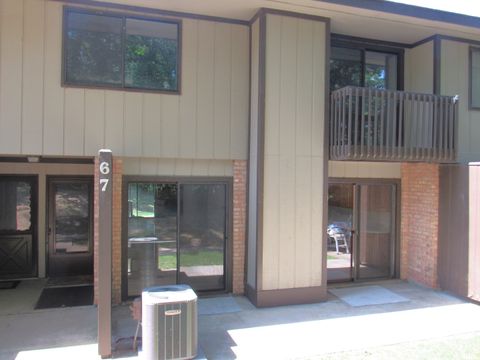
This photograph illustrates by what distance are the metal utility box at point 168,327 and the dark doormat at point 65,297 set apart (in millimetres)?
2759

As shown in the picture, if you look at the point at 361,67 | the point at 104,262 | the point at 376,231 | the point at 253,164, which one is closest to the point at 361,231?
the point at 376,231

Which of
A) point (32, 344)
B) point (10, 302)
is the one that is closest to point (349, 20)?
point (32, 344)

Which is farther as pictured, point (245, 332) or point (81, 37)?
point (81, 37)

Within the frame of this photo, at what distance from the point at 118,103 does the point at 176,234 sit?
7.76 ft

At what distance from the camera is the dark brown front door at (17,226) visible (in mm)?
8648

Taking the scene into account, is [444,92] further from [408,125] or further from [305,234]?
[305,234]

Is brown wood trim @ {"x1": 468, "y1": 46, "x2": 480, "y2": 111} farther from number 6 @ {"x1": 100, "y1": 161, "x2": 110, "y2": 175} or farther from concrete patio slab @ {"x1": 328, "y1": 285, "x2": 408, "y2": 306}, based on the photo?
number 6 @ {"x1": 100, "y1": 161, "x2": 110, "y2": 175}

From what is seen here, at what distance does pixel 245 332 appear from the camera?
5.86 meters

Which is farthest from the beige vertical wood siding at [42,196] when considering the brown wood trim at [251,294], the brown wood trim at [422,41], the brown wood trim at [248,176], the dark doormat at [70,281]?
the brown wood trim at [422,41]

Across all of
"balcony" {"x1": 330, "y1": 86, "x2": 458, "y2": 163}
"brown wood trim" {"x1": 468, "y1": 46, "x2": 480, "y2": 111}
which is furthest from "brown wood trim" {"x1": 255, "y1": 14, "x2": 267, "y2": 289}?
"brown wood trim" {"x1": 468, "y1": 46, "x2": 480, "y2": 111}

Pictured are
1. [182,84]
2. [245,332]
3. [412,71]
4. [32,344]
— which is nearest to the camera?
[32,344]

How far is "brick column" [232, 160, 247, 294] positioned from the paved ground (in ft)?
1.30

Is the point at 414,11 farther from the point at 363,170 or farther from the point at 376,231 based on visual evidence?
the point at 376,231

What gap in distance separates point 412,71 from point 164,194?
552cm
